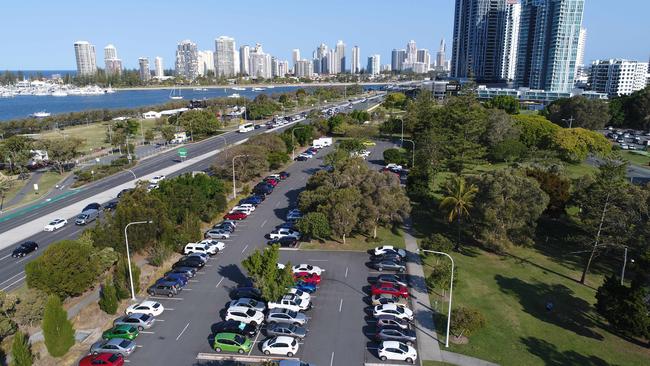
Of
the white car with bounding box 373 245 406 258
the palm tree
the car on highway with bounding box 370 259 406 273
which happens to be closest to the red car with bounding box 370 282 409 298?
the car on highway with bounding box 370 259 406 273

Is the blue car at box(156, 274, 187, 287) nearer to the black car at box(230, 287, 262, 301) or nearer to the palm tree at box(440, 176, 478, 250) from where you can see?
the black car at box(230, 287, 262, 301)

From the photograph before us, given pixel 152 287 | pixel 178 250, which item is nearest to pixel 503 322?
pixel 152 287

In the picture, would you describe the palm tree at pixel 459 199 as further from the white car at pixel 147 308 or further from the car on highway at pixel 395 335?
the white car at pixel 147 308

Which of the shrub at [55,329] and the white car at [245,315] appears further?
the white car at [245,315]

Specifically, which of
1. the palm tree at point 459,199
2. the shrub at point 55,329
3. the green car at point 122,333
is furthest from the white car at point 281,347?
the palm tree at point 459,199

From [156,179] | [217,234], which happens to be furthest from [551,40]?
[217,234]

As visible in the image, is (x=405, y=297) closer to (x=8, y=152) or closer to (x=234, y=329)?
(x=234, y=329)
